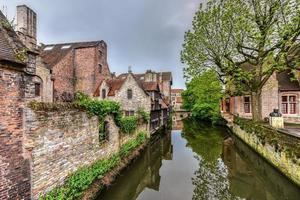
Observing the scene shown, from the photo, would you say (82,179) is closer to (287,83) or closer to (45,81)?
(45,81)

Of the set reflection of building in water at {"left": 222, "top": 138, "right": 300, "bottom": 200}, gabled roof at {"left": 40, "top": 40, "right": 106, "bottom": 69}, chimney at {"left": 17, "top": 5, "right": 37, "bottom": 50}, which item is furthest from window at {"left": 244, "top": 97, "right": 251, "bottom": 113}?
chimney at {"left": 17, "top": 5, "right": 37, "bottom": 50}

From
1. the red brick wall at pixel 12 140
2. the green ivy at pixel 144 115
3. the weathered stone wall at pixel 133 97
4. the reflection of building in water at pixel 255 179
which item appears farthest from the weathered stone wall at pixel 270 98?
the red brick wall at pixel 12 140

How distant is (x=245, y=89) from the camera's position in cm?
1977

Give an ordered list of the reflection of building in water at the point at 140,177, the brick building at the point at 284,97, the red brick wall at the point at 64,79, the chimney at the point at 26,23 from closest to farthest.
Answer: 1. the reflection of building in water at the point at 140,177
2. the chimney at the point at 26,23
3. the red brick wall at the point at 64,79
4. the brick building at the point at 284,97

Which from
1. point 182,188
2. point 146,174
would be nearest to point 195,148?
point 146,174

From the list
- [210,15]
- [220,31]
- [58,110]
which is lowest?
[58,110]

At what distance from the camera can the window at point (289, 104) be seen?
2235cm

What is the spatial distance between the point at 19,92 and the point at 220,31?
1507cm

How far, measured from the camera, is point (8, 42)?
6.07 meters

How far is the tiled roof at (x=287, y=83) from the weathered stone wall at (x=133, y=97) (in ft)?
47.7

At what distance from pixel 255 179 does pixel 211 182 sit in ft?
7.54

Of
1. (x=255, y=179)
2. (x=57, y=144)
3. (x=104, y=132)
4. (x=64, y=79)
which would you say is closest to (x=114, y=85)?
(x=64, y=79)

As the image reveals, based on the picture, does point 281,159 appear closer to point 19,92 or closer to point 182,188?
point 182,188

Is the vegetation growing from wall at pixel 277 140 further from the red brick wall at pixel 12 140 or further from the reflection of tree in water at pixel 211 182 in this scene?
the red brick wall at pixel 12 140
